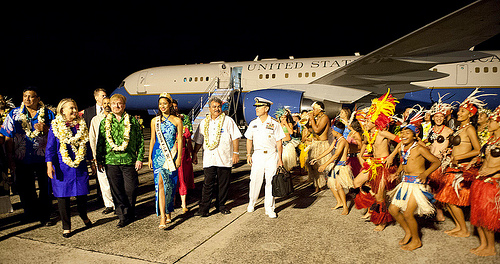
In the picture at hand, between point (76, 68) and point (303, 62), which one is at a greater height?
point (76, 68)

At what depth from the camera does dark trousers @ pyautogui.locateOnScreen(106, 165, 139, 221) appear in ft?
14.5

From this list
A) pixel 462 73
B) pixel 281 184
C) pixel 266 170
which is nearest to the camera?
pixel 281 184

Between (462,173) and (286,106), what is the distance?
7.28 m

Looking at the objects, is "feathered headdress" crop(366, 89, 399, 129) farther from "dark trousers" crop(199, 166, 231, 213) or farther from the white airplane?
the white airplane

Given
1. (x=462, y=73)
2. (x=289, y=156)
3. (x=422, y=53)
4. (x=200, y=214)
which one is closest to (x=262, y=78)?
(x=422, y=53)

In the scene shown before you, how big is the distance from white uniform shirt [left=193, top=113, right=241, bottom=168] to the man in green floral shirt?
1.06 meters

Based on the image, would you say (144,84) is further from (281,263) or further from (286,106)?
(281,263)

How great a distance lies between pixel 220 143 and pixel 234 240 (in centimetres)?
162

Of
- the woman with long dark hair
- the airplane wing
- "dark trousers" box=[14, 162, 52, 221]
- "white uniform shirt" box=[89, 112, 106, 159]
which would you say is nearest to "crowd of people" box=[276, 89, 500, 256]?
the woman with long dark hair

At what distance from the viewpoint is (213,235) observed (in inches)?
162

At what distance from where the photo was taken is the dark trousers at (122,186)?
4410 mm

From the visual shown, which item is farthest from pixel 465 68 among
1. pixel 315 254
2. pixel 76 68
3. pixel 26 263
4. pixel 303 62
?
pixel 76 68

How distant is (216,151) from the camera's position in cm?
485

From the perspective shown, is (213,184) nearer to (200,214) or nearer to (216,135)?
(200,214)
